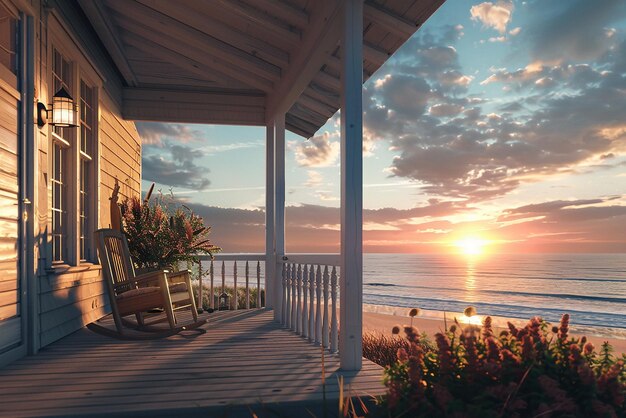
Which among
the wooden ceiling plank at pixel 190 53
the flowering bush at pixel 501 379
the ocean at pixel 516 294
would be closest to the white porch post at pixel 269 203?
the wooden ceiling plank at pixel 190 53

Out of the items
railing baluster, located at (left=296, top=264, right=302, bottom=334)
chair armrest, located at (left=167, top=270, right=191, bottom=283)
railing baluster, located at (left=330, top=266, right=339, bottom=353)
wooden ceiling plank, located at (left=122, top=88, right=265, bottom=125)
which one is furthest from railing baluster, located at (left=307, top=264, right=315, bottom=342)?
wooden ceiling plank, located at (left=122, top=88, right=265, bottom=125)

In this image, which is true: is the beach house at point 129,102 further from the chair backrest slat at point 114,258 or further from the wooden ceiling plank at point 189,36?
the chair backrest slat at point 114,258

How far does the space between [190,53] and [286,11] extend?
69.2 inches

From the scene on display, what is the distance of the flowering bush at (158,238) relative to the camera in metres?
6.38

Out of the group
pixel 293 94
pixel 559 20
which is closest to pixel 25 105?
pixel 293 94

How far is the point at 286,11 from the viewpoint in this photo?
4.27 m

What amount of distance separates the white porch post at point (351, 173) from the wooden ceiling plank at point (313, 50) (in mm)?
215

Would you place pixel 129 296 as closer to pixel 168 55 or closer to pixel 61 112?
pixel 61 112

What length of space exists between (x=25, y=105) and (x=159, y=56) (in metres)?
2.33

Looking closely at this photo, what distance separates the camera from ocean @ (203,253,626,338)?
17531mm

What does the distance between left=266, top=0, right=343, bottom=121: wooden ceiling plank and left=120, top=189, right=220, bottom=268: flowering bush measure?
1.88 m

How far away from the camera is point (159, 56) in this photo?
19.7ft

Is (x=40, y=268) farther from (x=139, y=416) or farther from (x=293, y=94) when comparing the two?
(x=293, y=94)

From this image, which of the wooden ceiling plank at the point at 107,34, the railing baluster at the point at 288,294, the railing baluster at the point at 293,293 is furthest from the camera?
the railing baluster at the point at 288,294
